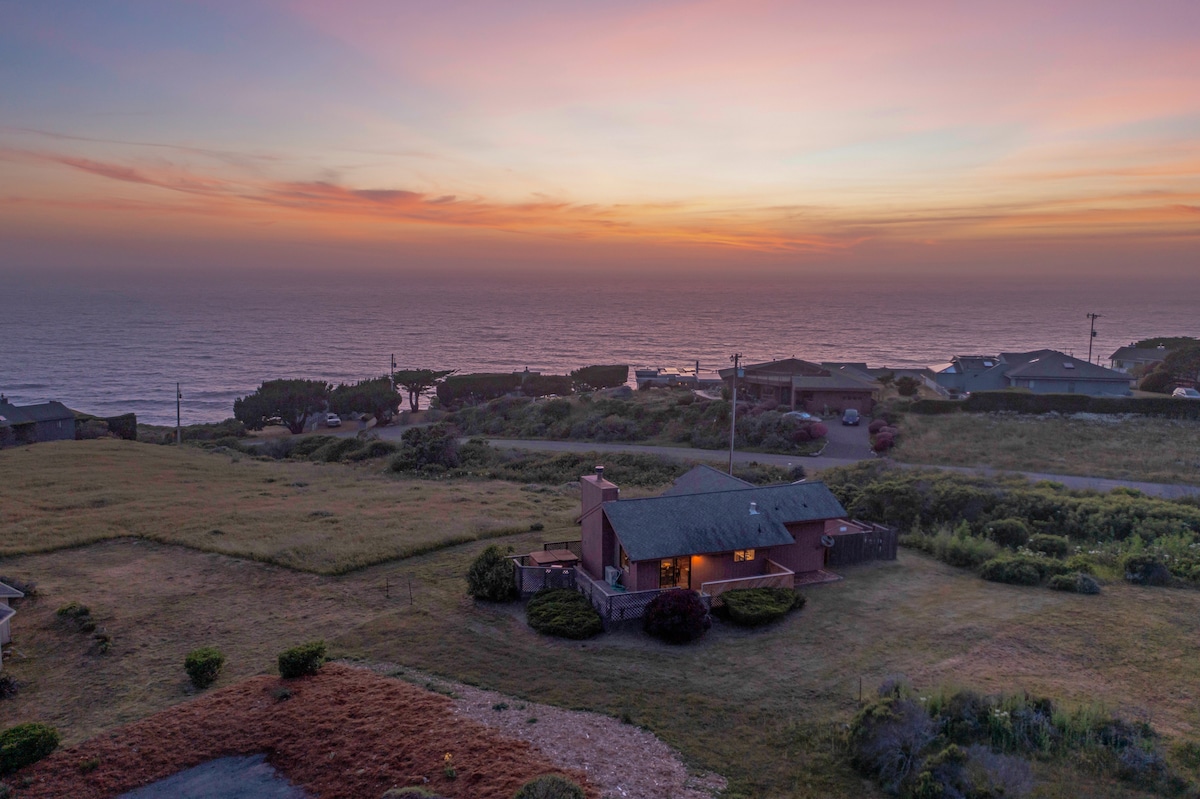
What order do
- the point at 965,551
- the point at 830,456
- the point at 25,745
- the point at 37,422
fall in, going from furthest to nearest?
the point at 37,422 → the point at 830,456 → the point at 965,551 → the point at 25,745

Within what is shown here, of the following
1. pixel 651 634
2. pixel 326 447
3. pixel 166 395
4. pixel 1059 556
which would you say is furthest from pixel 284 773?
pixel 166 395

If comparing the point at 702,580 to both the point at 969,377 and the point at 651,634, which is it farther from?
the point at 969,377

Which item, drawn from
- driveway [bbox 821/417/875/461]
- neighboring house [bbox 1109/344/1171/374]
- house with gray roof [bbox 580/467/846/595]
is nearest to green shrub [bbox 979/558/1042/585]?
house with gray roof [bbox 580/467/846/595]

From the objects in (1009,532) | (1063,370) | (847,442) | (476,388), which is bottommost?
(1009,532)

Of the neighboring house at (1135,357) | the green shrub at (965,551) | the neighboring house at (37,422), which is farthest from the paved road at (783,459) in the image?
the neighboring house at (1135,357)

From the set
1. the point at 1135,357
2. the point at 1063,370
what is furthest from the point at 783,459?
the point at 1135,357

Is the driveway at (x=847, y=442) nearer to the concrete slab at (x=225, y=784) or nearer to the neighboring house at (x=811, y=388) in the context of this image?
the neighboring house at (x=811, y=388)

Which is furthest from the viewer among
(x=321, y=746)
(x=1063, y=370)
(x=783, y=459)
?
(x=1063, y=370)

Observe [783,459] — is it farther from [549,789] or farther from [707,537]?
[549,789]
